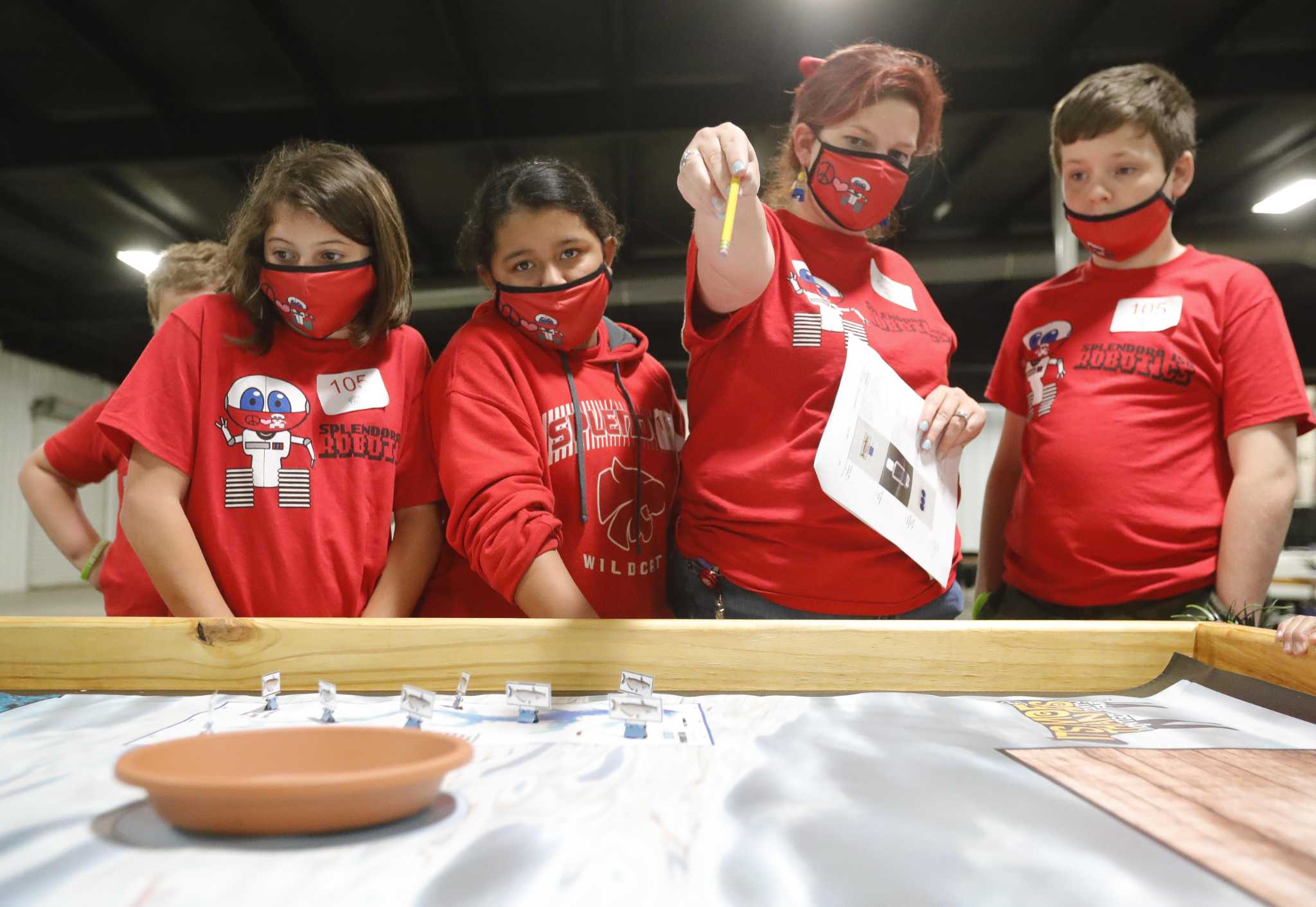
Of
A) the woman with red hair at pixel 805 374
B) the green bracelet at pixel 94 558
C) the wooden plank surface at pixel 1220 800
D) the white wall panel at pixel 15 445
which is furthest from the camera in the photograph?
the white wall panel at pixel 15 445

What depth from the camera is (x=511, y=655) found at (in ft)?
2.68

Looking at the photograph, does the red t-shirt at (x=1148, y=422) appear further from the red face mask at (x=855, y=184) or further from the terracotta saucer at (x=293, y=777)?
the terracotta saucer at (x=293, y=777)

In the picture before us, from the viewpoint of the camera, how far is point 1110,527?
1271 millimetres

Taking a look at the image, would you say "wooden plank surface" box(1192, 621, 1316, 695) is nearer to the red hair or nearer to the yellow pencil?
the yellow pencil

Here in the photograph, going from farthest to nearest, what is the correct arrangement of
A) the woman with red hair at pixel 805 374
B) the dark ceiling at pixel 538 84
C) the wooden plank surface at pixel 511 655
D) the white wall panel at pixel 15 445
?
the white wall panel at pixel 15 445
the dark ceiling at pixel 538 84
the woman with red hair at pixel 805 374
the wooden plank surface at pixel 511 655

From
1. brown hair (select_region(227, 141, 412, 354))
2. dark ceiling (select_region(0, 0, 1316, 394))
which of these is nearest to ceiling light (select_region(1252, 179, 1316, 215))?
dark ceiling (select_region(0, 0, 1316, 394))

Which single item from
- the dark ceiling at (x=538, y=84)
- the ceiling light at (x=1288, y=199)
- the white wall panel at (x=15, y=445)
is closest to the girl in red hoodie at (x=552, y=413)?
the dark ceiling at (x=538, y=84)

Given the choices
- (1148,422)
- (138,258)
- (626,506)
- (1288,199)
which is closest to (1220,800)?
(626,506)

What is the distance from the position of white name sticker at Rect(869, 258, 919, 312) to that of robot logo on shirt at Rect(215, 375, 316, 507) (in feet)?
2.95

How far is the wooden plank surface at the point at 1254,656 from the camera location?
0.73 meters

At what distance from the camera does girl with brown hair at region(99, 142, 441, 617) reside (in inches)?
44.9

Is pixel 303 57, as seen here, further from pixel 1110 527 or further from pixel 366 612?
pixel 1110 527

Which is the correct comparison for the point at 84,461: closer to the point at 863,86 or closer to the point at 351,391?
the point at 351,391

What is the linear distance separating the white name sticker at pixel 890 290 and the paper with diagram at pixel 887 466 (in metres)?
0.16
